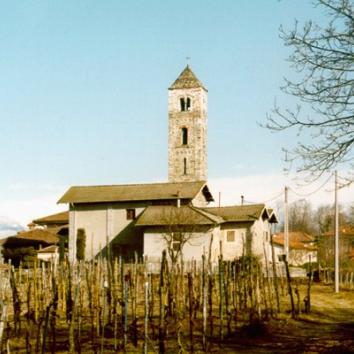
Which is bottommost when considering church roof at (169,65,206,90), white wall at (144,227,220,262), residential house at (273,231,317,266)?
residential house at (273,231,317,266)

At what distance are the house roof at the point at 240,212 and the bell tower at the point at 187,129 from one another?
41.6 ft

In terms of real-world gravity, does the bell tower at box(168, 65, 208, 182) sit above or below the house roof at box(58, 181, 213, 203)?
above

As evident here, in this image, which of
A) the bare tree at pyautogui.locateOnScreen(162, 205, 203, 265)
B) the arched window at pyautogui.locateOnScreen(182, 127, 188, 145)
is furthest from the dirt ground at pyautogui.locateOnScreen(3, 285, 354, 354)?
the arched window at pyautogui.locateOnScreen(182, 127, 188, 145)

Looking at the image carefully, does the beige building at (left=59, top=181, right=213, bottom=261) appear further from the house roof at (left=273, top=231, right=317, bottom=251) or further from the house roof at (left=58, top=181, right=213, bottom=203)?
the house roof at (left=273, top=231, right=317, bottom=251)

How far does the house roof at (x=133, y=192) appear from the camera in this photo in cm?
4519

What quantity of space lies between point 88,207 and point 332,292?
23.1 meters

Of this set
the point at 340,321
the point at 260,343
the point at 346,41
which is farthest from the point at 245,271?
the point at 346,41

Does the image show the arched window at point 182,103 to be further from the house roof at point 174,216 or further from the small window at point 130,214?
the house roof at point 174,216

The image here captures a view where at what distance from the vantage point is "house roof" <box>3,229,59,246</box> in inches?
1991

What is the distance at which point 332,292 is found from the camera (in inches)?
1143

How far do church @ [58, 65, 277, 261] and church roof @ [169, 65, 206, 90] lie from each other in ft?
51.5

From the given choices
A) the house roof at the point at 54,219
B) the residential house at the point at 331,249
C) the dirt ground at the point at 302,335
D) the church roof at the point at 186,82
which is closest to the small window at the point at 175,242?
the residential house at the point at 331,249

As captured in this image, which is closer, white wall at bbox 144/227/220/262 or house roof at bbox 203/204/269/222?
white wall at bbox 144/227/220/262

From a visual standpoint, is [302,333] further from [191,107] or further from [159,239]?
[191,107]
